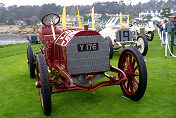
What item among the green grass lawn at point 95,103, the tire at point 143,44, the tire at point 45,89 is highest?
the tire at point 143,44

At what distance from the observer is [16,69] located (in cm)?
764

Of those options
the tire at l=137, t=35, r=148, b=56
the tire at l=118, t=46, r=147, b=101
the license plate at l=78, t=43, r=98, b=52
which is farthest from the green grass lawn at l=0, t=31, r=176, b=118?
the tire at l=137, t=35, r=148, b=56

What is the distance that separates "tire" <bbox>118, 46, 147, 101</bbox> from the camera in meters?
3.74

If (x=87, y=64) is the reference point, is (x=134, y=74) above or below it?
below

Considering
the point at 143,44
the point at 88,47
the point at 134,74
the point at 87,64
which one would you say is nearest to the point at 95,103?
the point at 87,64

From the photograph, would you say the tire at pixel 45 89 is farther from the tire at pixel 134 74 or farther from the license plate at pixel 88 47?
the tire at pixel 134 74

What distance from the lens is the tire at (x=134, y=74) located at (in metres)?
3.74

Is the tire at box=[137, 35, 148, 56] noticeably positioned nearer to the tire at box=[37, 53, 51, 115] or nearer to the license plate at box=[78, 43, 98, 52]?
the license plate at box=[78, 43, 98, 52]

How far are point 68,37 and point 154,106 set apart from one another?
6.54 feet

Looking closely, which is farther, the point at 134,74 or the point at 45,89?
the point at 134,74

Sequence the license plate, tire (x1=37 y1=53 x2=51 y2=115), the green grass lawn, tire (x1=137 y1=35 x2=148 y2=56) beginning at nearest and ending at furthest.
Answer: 1. tire (x1=37 y1=53 x2=51 y2=115)
2. the green grass lawn
3. the license plate
4. tire (x1=137 y1=35 x2=148 y2=56)

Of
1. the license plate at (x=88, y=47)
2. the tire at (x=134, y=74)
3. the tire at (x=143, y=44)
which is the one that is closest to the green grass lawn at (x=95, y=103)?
the tire at (x=134, y=74)

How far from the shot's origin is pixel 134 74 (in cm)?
404

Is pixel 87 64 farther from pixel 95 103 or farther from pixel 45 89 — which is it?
pixel 45 89
